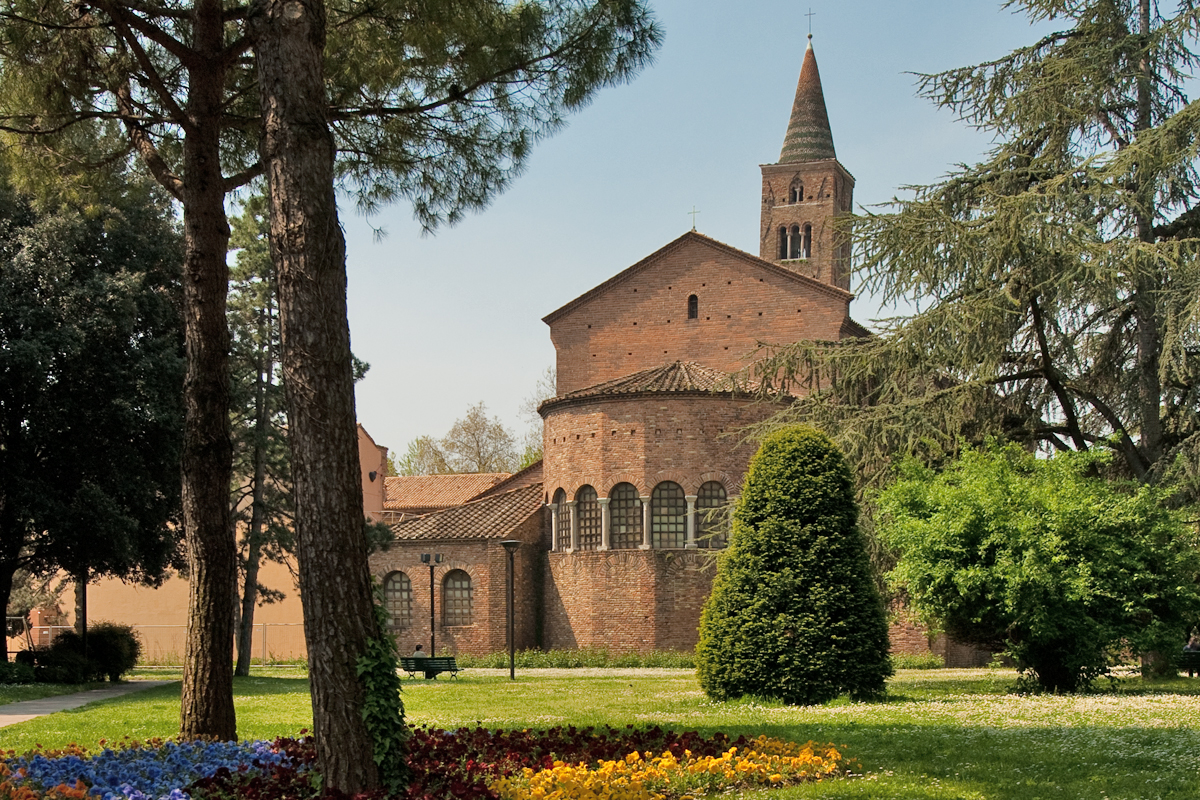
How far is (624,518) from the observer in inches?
1189

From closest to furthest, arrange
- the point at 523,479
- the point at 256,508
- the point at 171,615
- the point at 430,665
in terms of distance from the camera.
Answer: the point at 430,665 < the point at 256,508 < the point at 523,479 < the point at 171,615

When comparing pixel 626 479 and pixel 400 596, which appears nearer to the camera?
pixel 626 479

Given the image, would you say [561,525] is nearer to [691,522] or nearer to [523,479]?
[691,522]

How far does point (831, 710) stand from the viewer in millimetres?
13969

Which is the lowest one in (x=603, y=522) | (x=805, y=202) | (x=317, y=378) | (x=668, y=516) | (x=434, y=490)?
(x=603, y=522)

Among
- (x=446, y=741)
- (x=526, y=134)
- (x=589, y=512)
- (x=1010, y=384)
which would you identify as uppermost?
(x=526, y=134)

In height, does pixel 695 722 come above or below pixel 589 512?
below

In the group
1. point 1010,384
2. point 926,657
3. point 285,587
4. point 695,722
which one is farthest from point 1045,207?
point 285,587

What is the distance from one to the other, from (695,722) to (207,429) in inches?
250

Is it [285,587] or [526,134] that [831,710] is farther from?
[285,587]

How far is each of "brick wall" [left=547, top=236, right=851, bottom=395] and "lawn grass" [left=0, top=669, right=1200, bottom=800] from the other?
14159 millimetres

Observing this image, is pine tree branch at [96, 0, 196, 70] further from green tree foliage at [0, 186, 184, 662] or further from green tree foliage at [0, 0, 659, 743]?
green tree foliage at [0, 186, 184, 662]

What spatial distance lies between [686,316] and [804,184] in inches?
1291

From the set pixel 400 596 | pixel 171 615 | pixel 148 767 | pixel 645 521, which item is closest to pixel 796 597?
pixel 148 767
